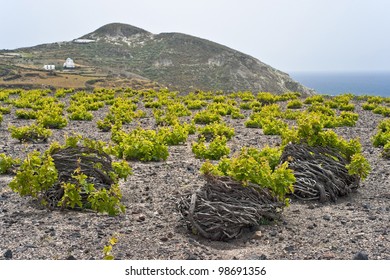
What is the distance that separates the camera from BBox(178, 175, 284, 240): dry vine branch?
6773mm

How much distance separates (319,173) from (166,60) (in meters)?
112

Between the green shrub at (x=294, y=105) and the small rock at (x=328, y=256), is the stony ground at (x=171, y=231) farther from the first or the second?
the green shrub at (x=294, y=105)

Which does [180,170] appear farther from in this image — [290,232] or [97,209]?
[290,232]

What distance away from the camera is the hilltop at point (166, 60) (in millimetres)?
100500

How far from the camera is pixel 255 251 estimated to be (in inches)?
247

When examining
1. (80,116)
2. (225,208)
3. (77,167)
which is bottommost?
(80,116)

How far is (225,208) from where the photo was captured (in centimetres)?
690

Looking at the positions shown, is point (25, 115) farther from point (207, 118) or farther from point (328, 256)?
point (328, 256)

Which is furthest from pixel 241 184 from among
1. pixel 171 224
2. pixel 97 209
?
pixel 97 209

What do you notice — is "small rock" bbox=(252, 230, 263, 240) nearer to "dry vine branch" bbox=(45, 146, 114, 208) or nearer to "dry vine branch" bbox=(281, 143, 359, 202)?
"dry vine branch" bbox=(281, 143, 359, 202)

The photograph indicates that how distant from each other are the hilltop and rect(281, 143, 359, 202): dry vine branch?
8003 cm

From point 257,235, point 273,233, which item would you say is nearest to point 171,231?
point 257,235

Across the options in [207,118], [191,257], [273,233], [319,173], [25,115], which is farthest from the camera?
[25,115]

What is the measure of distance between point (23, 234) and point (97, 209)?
1371 millimetres
